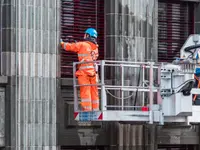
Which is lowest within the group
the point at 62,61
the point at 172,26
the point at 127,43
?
the point at 62,61

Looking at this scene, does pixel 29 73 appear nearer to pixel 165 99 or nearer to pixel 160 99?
pixel 160 99

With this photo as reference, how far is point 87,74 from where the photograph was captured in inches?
711

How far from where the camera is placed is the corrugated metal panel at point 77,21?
20016mm

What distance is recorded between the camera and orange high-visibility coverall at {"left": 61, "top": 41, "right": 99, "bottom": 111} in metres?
18.0

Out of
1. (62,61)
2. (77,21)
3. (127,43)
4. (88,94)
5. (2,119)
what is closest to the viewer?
(88,94)

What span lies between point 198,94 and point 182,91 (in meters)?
0.71

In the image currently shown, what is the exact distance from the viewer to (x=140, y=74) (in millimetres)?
19547

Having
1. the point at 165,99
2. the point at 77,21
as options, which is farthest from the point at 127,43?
the point at 165,99

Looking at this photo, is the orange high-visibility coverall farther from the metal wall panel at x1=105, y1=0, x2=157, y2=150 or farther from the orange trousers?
the metal wall panel at x1=105, y1=0, x2=157, y2=150

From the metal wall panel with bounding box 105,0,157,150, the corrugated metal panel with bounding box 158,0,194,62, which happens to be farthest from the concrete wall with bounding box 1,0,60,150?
the corrugated metal panel with bounding box 158,0,194,62

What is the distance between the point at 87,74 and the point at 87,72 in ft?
0.17

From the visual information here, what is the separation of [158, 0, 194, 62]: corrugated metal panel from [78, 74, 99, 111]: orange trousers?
12.9ft

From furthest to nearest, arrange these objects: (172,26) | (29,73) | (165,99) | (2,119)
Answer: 1. (172,26)
2. (29,73)
3. (2,119)
4. (165,99)

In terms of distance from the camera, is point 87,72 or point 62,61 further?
point 62,61
